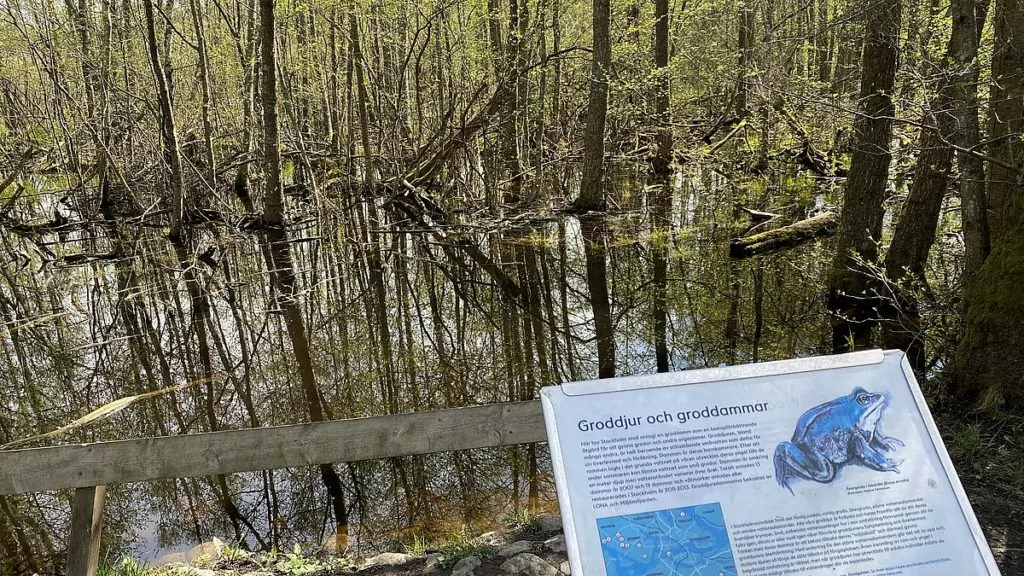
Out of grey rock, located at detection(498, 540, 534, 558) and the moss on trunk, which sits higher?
the moss on trunk

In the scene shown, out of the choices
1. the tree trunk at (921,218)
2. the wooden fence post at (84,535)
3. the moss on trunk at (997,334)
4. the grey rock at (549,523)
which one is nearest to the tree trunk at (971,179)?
the tree trunk at (921,218)

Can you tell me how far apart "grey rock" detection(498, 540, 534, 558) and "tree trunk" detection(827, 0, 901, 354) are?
4741 millimetres

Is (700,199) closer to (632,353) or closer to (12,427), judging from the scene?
(632,353)

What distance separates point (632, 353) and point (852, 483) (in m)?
6.35

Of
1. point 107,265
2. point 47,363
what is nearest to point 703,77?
point 107,265

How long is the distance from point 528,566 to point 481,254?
1052cm

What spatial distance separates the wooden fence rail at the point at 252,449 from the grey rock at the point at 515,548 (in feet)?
2.74

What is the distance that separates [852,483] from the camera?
231cm

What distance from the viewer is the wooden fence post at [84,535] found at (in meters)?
3.47

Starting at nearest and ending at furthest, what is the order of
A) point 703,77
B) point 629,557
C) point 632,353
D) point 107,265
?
point 629,557
point 632,353
point 107,265
point 703,77

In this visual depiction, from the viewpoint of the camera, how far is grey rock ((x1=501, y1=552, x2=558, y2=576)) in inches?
150

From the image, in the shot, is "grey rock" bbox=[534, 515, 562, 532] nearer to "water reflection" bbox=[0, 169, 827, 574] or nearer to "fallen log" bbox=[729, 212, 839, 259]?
"water reflection" bbox=[0, 169, 827, 574]

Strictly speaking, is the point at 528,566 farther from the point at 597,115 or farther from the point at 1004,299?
the point at 597,115

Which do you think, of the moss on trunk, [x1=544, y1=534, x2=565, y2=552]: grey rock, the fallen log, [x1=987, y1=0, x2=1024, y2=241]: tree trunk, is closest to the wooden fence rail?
[x1=544, y1=534, x2=565, y2=552]: grey rock
